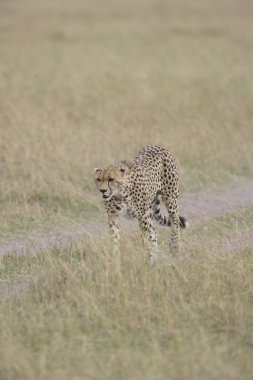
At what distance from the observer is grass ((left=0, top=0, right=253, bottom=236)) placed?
8648mm

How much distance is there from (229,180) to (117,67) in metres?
7.33

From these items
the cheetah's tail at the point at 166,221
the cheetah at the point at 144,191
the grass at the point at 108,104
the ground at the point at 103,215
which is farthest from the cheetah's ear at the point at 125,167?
the grass at the point at 108,104

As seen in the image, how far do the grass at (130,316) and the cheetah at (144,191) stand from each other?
0.26 m

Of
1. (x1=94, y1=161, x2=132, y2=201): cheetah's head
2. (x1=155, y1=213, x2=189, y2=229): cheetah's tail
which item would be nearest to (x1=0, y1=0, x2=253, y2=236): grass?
(x1=155, y1=213, x2=189, y2=229): cheetah's tail

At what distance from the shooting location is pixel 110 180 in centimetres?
559

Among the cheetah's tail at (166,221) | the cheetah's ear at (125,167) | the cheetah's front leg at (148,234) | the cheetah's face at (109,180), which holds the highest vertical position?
the cheetah's ear at (125,167)

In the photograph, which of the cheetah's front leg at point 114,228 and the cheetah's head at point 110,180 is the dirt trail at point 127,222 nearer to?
the cheetah's front leg at point 114,228

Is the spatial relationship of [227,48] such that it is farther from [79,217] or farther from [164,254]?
[164,254]

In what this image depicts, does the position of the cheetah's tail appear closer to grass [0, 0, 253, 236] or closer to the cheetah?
the cheetah

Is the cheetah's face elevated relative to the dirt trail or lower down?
lower down

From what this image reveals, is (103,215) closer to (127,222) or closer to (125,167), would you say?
(127,222)

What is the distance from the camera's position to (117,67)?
1603 cm

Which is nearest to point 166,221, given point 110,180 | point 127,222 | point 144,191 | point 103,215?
point 144,191

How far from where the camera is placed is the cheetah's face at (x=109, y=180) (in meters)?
5.55
